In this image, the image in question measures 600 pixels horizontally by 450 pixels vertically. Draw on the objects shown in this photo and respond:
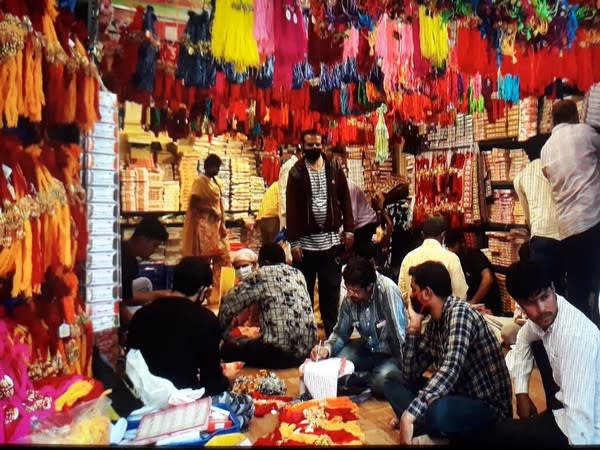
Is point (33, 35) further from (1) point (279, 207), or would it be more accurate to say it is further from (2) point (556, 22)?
(1) point (279, 207)

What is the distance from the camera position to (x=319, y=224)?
440 centimetres

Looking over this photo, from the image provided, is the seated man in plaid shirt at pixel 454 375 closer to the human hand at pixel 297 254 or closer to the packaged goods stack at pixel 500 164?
the human hand at pixel 297 254

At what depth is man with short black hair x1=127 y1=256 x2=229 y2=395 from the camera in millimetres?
2566

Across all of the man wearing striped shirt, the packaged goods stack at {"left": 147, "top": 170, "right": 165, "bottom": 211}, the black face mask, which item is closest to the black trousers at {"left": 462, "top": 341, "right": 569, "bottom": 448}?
the man wearing striped shirt

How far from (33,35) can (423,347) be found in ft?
7.00

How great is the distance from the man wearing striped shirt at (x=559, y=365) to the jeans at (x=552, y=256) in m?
1.49

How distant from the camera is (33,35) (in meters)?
1.98

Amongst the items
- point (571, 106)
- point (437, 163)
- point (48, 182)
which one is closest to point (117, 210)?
point (48, 182)

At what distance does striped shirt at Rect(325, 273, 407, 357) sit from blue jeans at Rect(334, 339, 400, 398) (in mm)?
32

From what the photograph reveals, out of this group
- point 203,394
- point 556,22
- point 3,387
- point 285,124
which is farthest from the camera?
point 285,124

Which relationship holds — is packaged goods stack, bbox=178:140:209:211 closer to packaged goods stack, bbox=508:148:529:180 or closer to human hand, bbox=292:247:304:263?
human hand, bbox=292:247:304:263

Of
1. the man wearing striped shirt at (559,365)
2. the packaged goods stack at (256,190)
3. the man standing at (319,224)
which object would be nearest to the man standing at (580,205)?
the man wearing striped shirt at (559,365)

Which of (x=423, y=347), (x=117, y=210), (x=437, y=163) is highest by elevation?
(x=437, y=163)

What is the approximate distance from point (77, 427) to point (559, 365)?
1717 millimetres
